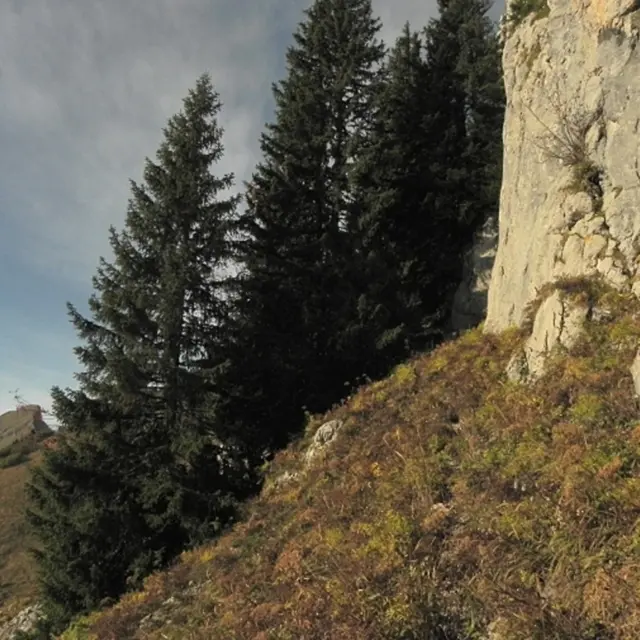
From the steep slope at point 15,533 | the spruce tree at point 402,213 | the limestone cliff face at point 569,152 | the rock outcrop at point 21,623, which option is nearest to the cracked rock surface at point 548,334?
the limestone cliff face at point 569,152

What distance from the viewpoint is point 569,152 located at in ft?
47.5

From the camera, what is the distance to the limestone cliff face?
12688 millimetres

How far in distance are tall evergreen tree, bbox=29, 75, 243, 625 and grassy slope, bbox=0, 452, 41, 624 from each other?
8.14 ft

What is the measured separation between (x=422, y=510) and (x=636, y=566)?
339cm

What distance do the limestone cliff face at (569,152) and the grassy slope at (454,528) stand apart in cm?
144

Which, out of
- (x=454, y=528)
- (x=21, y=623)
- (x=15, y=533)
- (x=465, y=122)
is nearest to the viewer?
(x=454, y=528)

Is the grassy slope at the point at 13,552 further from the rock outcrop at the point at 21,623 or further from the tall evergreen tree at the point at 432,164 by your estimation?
the tall evergreen tree at the point at 432,164

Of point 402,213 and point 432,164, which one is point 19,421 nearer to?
point 402,213

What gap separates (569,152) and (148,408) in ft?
39.9

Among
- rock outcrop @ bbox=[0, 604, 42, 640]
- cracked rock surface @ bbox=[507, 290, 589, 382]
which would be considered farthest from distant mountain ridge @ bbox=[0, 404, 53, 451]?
cracked rock surface @ bbox=[507, 290, 589, 382]

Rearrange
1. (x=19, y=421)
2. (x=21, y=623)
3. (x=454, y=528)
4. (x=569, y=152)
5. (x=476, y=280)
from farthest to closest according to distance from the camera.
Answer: (x=19, y=421) → (x=476, y=280) → (x=21, y=623) → (x=569, y=152) → (x=454, y=528)

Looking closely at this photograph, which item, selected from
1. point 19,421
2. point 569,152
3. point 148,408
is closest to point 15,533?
point 148,408

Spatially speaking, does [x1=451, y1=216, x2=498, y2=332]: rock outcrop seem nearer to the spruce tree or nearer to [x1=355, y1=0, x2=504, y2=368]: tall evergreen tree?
[x1=355, y1=0, x2=504, y2=368]: tall evergreen tree

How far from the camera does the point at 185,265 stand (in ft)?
52.1
